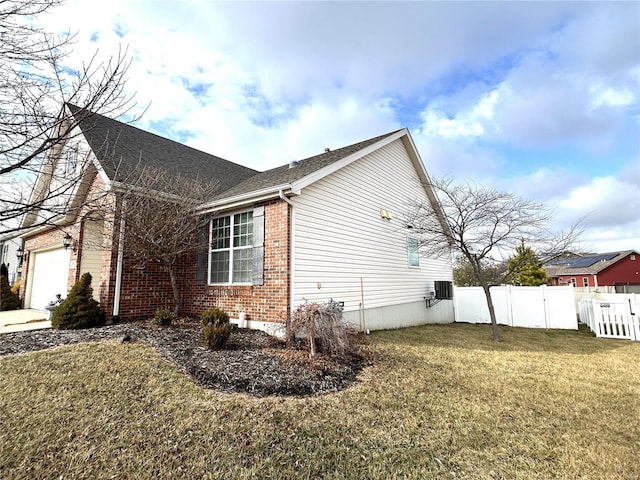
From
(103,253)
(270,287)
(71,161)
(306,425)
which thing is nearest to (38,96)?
(71,161)

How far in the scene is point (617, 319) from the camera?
9641mm

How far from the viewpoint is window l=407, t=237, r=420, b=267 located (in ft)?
40.6

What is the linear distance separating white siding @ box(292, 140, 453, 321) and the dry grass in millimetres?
3108

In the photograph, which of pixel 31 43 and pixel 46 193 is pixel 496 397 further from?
pixel 31 43

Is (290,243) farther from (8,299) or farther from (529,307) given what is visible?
(8,299)

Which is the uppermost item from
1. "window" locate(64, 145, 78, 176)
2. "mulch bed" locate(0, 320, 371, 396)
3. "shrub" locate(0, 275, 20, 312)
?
"window" locate(64, 145, 78, 176)

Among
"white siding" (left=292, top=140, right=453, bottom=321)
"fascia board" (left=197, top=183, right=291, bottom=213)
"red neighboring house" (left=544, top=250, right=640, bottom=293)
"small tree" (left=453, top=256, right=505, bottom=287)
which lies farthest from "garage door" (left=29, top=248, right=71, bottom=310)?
"red neighboring house" (left=544, top=250, right=640, bottom=293)

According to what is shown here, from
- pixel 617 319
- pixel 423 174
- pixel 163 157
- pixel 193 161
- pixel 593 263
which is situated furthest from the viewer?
pixel 593 263

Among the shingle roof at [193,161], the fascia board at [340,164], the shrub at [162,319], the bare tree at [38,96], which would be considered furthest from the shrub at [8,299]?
the fascia board at [340,164]

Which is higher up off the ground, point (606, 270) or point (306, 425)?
point (606, 270)

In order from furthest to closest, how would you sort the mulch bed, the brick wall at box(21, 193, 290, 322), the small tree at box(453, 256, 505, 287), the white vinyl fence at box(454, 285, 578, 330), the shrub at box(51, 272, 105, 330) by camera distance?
the small tree at box(453, 256, 505, 287)
the white vinyl fence at box(454, 285, 578, 330)
the brick wall at box(21, 193, 290, 322)
the shrub at box(51, 272, 105, 330)
the mulch bed

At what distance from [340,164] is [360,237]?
236cm

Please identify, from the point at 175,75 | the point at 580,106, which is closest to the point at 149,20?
the point at 175,75

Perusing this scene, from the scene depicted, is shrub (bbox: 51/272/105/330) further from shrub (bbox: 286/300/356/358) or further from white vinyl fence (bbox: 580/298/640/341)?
white vinyl fence (bbox: 580/298/640/341)
